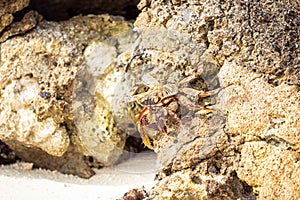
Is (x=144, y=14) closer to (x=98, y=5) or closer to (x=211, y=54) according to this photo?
(x=211, y=54)

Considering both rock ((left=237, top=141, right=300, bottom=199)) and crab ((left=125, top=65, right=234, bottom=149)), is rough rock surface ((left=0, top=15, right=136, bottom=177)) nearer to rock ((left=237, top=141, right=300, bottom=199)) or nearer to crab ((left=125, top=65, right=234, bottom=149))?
A: crab ((left=125, top=65, right=234, bottom=149))

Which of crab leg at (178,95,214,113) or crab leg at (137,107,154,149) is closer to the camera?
crab leg at (178,95,214,113)

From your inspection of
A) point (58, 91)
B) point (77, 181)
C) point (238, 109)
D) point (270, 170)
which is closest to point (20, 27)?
point (58, 91)

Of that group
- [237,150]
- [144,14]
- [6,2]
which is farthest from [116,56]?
[237,150]

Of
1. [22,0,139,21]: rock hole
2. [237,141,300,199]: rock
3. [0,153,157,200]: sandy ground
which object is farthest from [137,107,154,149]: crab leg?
[22,0,139,21]: rock hole

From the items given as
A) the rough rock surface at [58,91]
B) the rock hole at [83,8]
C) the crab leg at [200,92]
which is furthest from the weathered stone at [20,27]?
the crab leg at [200,92]

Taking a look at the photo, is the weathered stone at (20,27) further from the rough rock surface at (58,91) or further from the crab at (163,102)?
the crab at (163,102)
